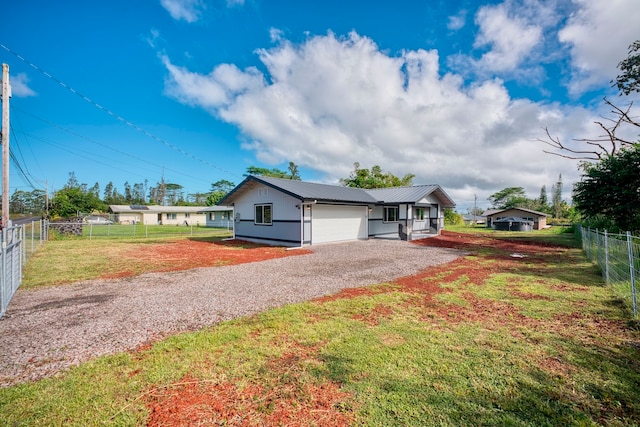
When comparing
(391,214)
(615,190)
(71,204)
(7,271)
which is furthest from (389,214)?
(71,204)

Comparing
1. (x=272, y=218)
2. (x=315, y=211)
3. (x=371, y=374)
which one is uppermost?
(x=315, y=211)

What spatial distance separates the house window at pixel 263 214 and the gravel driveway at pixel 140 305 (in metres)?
6.83

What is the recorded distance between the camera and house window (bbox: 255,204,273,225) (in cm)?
1667

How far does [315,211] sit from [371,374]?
12.6m

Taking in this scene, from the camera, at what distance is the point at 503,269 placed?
933 cm

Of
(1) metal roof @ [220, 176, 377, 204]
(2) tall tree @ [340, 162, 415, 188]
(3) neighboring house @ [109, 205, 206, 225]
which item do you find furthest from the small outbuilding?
(3) neighboring house @ [109, 205, 206, 225]

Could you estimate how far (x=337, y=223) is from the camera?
661 inches

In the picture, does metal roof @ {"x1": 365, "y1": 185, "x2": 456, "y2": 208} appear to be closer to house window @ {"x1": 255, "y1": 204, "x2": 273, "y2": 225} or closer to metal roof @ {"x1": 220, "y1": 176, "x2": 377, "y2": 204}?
metal roof @ {"x1": 220, "y1": 176, "x2": 377, "y2": 204}

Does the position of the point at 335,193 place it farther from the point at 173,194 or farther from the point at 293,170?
the point at 173,194

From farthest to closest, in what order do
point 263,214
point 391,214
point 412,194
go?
1. point 391,214
2. point 412,194
3. point 263,214

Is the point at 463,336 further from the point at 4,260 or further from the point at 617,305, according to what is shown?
the point at 4,260

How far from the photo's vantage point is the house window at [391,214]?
20.9m

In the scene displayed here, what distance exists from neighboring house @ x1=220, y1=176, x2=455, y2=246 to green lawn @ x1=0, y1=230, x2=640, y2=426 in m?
10.0

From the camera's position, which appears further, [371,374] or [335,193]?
[335,193]
